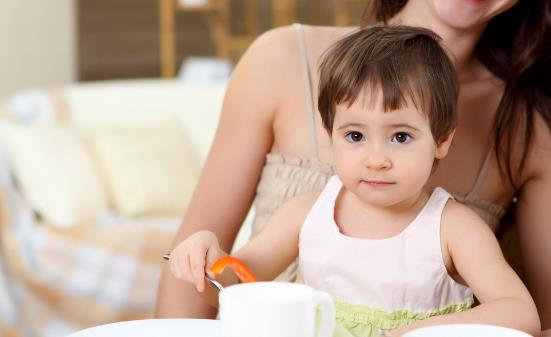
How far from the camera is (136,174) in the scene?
4.66 meters

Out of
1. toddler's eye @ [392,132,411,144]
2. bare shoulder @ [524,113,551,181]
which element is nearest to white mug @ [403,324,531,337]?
toddler's eye @ [392,132,411,144]

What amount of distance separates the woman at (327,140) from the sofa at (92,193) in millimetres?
2576

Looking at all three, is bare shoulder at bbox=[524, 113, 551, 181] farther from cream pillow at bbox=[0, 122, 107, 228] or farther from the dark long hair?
cream pillow at bbox=[0, 122, 107, 228]

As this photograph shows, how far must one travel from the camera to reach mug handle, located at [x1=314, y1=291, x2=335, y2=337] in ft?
2.88

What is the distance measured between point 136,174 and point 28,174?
524mm

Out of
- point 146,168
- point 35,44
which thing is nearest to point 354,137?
point 146,168

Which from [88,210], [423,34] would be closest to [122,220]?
[88,210]

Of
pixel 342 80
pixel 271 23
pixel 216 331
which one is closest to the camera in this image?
pixel 216 331

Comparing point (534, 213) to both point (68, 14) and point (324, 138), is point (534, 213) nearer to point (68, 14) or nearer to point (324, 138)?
point (324, 138)

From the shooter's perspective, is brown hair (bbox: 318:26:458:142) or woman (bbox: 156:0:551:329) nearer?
brown hair (bbox: 318:26:458:142)

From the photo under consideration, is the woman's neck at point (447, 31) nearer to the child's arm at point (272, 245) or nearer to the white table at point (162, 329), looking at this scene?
the child's arm at point (272, 245)

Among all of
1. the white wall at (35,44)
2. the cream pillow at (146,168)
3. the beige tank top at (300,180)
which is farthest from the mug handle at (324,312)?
the white wall at (35,44)

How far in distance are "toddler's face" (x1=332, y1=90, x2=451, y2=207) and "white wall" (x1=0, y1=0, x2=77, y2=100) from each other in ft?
16.1

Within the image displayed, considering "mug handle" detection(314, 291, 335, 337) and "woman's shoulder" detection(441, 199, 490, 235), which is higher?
"mug handle" detection(314, 291, 335, 337)
